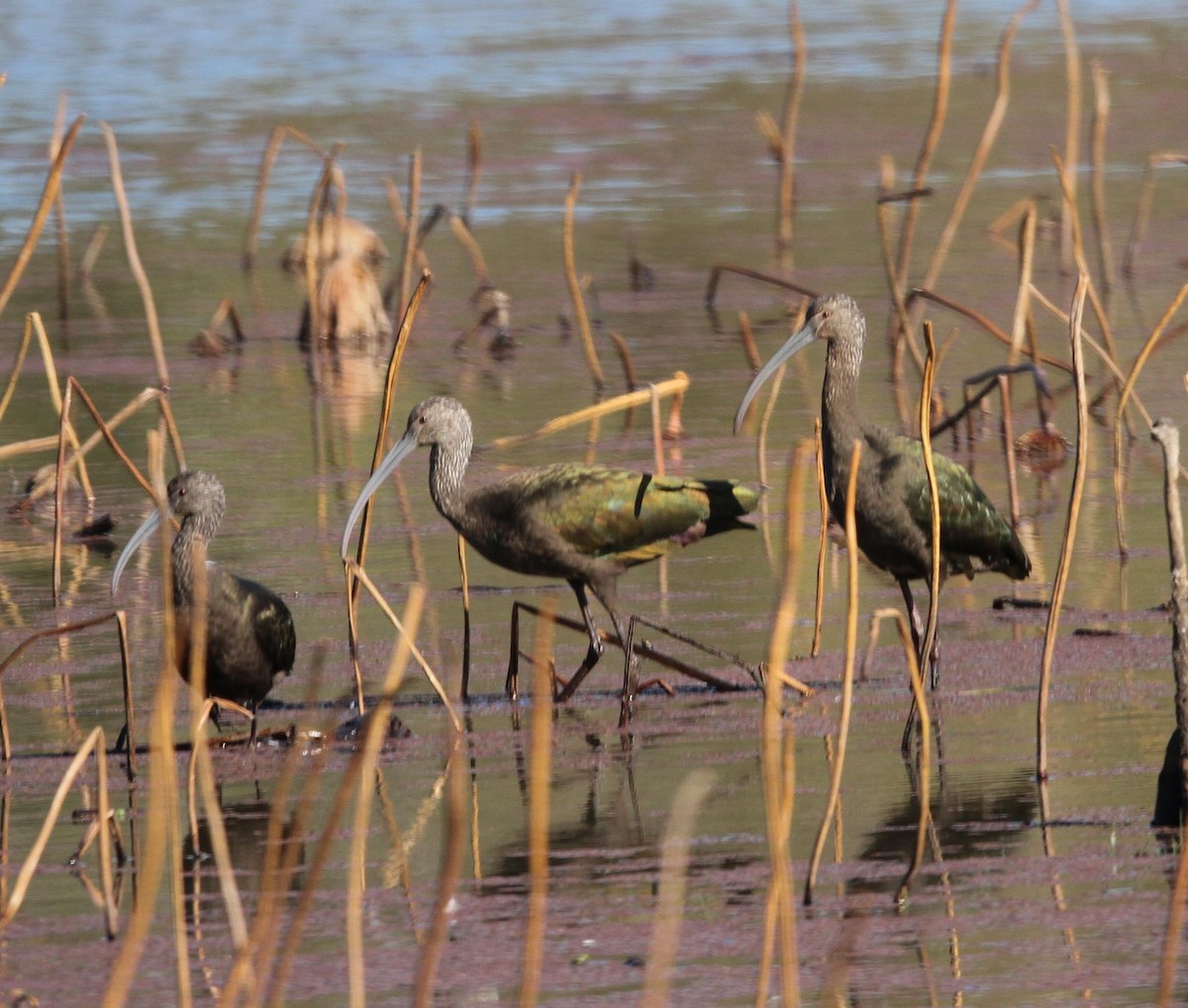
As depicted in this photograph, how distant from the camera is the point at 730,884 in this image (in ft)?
18.1

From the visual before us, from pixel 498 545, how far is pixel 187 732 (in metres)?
1.12

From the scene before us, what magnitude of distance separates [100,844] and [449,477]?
268 centimetres

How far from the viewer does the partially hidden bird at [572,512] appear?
24.7 feet

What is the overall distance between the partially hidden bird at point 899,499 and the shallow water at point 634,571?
0.29 m

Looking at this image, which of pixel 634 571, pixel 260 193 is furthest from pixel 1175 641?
pixel 260 193

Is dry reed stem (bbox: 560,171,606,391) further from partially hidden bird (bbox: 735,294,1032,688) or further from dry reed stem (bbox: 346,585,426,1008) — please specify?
dry reed stem (bbox: 346,585,426,1008)

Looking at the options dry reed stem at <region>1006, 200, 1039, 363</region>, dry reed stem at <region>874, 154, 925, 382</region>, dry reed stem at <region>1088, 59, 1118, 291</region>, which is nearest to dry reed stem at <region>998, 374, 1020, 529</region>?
dry reed stem at <region>1006, 200, 1039, 363</region>

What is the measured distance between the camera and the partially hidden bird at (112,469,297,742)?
7.06 metres

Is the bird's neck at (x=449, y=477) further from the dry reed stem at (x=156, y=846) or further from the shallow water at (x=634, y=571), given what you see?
the dry reed stem at (x=156, y=846)

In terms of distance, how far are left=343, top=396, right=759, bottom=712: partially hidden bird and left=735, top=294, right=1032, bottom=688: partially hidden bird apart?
1.54 ft

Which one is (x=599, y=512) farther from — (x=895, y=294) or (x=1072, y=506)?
(x=895, y=294)

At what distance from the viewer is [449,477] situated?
7.67 meters

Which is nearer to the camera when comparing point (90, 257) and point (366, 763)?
point (366, 763)

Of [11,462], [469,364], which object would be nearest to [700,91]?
[469,364]
